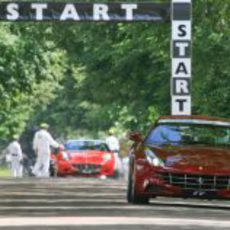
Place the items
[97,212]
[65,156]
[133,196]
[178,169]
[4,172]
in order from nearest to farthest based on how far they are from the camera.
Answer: [97,212]
[178,169]
[133,196]
[65,156]
[4,172]

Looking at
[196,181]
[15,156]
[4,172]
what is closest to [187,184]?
[196,181]

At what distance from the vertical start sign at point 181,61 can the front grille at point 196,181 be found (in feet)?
31.2

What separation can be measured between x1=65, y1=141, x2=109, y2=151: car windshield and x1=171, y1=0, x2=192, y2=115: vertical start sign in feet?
36.0

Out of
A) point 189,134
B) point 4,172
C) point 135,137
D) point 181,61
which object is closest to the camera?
point 135,137

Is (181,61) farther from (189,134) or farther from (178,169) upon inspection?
(178,169)

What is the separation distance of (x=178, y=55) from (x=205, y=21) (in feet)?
5.55

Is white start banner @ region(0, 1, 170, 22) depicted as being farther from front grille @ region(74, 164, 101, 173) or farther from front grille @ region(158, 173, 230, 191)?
front grille @ region(74, 164, 101, 173)

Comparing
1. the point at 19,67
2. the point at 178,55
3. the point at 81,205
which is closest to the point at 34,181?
the point at 178,55

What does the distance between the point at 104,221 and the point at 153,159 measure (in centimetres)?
332

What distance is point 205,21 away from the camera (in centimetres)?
2888

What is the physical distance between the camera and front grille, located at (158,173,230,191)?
17984mm

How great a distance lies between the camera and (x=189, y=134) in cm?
1941

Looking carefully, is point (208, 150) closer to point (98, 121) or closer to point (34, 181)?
point (34, 181)

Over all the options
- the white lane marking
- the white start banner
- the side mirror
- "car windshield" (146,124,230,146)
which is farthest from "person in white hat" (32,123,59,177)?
the white lane marking
